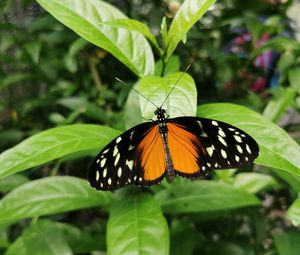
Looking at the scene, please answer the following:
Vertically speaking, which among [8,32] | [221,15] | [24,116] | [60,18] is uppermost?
[60,18]

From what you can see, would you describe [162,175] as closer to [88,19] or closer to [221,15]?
[88,19]

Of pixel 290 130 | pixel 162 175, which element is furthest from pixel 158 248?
pixel 290 130

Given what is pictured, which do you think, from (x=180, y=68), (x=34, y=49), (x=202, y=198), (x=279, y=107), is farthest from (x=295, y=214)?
(x=34, y=49)

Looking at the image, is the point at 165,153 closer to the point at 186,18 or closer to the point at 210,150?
the point at 210,150

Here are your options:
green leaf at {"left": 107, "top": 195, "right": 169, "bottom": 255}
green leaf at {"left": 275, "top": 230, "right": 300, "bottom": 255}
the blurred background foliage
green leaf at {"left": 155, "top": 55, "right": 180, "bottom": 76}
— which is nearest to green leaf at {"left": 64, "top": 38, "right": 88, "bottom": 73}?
the blurred background foliage

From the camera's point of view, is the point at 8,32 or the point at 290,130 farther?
the point at 8,32

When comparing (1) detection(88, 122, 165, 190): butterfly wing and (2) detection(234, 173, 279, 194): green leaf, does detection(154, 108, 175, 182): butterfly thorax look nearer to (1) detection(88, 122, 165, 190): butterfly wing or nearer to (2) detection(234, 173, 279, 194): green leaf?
(1) detection(88, 122, 165, 190): butterfly wing

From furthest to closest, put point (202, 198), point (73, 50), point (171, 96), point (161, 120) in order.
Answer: point (73, 50)
point (202, 198)
point (161, 120)
point (171, 96)
